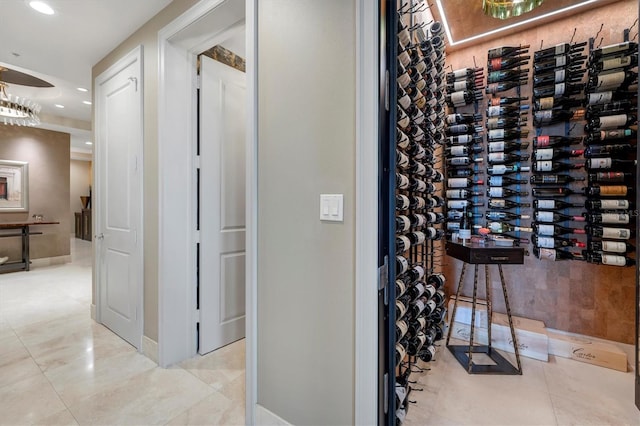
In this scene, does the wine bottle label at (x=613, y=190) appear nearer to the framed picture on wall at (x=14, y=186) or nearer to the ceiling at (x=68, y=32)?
the ceiling at (x=68, y=32)

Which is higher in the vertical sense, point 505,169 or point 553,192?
point 505,169

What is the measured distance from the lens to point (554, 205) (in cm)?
252

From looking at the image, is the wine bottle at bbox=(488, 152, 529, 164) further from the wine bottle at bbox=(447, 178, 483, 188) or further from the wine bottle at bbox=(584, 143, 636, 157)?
the wine bottle at bbox=(584, 143, 636, 157)

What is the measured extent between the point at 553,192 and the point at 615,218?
1.44 ft

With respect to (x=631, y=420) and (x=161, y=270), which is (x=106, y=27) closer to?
(x=161, y=270)

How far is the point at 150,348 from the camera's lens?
91.7 inches

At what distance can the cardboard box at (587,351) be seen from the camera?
2.22 m

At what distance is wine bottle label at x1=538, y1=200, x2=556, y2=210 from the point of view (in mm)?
2525

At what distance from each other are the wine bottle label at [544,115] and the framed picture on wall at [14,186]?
7.85 metres

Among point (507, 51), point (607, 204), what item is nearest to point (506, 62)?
point (507, 51)

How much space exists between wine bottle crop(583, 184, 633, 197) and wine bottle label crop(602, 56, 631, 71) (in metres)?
0.91

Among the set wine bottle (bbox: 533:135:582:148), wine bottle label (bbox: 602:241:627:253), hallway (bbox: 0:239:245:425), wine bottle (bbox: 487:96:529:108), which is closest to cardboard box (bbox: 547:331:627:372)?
wine bottle label (bbox: 602:241:627:253)

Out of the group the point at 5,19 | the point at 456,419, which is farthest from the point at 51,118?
the point at 456,419

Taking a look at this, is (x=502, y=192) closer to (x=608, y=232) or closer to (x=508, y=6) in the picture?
(x=608, y=232)
